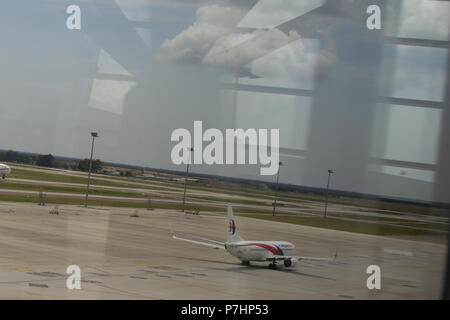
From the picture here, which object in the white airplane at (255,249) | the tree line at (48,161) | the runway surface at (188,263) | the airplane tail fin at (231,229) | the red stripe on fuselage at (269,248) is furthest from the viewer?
the red stripe on fuselage at (269,248)

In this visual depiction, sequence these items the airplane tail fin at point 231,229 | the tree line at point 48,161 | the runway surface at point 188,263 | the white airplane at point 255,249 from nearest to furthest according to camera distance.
→ 1. the runway surface at point 188,263
2. the tree line at point 48,161
3. the airplane tail fin at point 231,229
4. the white airplane at point 255,249

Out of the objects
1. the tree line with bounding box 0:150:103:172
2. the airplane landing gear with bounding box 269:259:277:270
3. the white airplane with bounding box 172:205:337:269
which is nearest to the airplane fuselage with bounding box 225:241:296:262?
the white airplane with bounding box 172:205:337:269

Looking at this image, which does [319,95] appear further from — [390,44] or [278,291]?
[278,291]

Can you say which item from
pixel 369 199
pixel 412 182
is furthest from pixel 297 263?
pixel 412 182

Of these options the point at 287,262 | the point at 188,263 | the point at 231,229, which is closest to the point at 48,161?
the point at 188,263

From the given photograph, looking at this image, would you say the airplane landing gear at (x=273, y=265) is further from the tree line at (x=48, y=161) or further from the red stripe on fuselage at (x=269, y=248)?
the tree line at (x=48, y=161)

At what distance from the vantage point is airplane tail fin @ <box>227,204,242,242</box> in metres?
9.43

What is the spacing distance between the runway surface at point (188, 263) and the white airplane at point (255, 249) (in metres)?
0.12

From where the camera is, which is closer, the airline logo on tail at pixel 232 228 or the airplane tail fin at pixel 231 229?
the airplane tail fin at pixel 231 229

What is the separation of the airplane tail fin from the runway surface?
0.36 feet

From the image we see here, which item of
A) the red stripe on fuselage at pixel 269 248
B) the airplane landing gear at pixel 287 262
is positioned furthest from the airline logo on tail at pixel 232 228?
the airplane landing gear at pixel 287 262

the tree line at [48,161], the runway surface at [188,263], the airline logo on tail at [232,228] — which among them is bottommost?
the runway surface at [188,263]

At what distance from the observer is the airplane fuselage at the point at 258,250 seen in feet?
32.0
